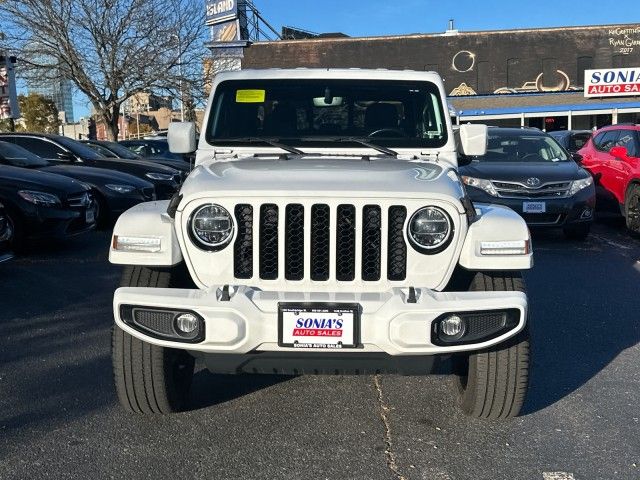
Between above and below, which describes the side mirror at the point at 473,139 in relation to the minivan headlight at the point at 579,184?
above

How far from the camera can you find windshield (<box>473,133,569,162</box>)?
1017 cm

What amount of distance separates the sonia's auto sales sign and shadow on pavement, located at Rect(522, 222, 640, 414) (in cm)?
2789

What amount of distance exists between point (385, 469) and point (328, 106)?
243 cm

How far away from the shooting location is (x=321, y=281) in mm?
3301

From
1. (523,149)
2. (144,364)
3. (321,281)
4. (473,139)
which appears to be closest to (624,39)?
(523,149)

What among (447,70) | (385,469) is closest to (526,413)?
(385,469)

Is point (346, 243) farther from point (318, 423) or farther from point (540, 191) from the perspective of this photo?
point (540, 191)

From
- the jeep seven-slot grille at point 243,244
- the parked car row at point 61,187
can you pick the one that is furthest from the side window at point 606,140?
the jeep seven-slot grille at point 243,244

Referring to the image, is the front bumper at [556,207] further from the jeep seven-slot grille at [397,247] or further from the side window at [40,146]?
the side window at [40,146]

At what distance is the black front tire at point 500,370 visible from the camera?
3.41m

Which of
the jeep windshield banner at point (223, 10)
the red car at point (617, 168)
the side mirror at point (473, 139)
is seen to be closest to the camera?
the side mirror at point (473, 139)

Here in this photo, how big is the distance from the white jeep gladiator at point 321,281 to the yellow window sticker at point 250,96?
3.44 ft

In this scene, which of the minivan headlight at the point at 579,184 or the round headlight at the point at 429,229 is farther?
the minivan headlight at the point at 579,184

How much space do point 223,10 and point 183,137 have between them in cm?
3967
